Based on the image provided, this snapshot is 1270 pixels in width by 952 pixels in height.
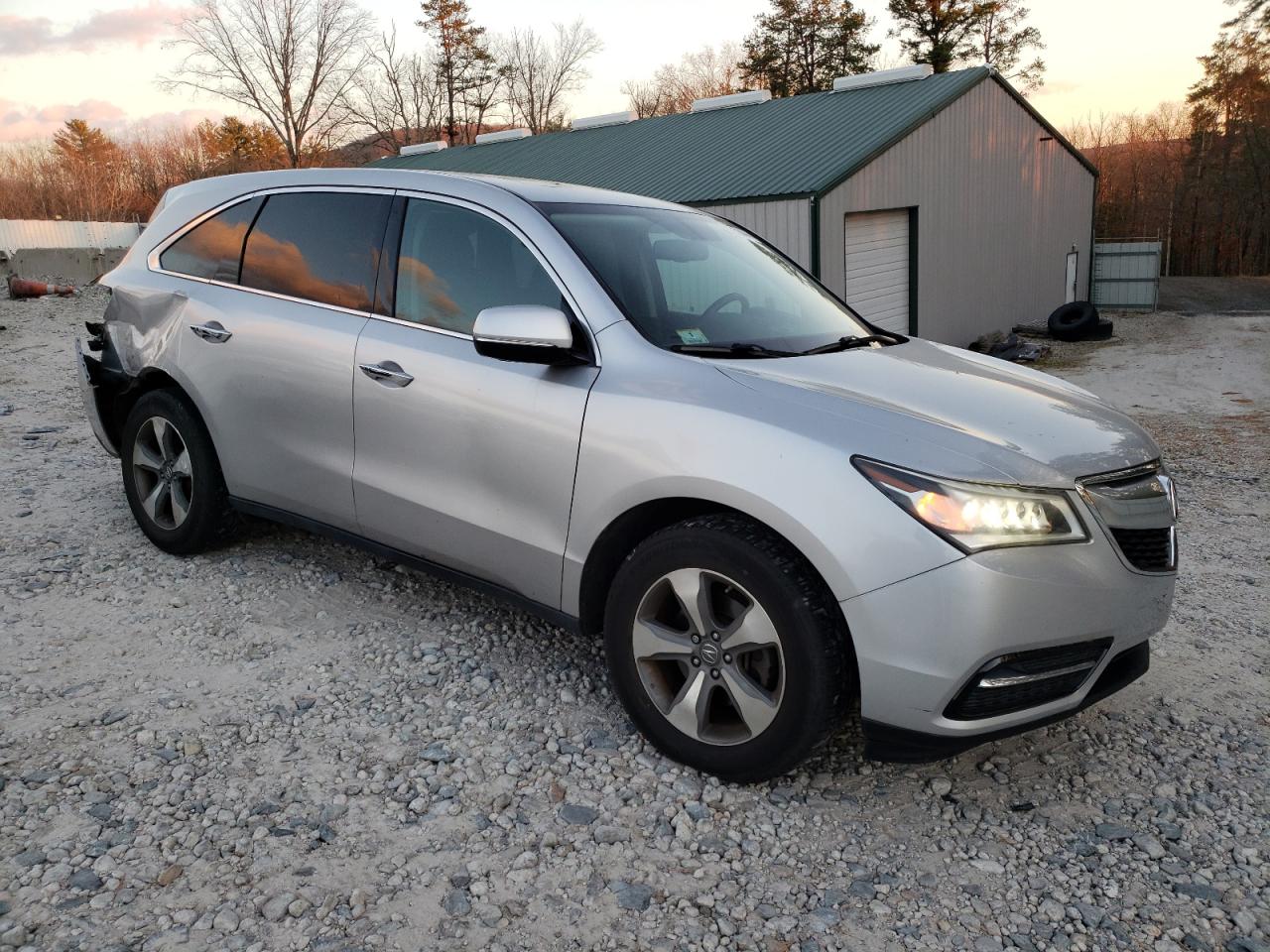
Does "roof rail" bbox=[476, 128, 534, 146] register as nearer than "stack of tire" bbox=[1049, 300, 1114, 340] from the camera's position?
No

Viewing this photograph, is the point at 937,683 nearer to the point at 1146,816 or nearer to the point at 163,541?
the point at 1146,816

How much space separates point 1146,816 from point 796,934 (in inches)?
49.5

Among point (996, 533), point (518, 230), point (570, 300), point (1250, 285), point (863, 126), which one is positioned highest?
point (863, 126)

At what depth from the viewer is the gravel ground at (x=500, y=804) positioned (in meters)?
2.47

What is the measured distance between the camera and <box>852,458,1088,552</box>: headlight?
2.52 meters

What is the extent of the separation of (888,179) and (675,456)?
15287 millimetres

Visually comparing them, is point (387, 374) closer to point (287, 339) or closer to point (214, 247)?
point (287, 339)

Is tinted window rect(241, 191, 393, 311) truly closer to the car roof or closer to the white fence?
the car roof

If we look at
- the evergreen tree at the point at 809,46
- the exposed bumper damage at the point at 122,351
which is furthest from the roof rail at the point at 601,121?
the evergreen tree at the point at 809,46

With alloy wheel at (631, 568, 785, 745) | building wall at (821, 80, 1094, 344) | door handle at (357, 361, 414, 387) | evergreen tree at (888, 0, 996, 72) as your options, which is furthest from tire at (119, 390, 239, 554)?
evergreen tree at (888, 0, 996, 72)

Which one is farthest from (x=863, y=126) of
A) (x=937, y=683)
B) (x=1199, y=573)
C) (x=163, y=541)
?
(x=937, y=683)

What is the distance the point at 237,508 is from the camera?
4520 mm

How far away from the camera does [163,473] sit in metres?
4.76

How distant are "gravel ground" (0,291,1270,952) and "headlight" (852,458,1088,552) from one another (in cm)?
95
